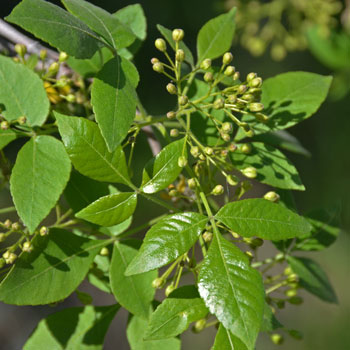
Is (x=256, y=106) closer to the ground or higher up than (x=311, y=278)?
higher up

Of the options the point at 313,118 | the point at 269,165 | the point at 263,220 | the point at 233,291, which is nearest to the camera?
the point at 233,291

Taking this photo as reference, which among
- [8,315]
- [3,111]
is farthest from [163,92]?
[3,111]

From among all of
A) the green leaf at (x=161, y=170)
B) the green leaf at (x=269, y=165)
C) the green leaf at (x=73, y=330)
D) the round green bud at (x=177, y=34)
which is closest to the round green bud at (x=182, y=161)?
the green leaf at (x=161, y=170)

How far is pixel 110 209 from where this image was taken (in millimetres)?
972

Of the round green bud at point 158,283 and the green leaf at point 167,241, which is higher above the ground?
the green leaf at point 167,241

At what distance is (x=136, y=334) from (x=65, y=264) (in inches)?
12.6

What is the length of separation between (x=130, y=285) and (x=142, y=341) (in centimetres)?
21

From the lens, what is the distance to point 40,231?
1040mm

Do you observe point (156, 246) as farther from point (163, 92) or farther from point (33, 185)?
point (163, 92)

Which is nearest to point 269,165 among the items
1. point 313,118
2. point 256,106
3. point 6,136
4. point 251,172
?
point 251,172

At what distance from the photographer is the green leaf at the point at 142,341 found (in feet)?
3.95

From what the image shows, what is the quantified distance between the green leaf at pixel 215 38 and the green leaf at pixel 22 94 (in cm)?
44

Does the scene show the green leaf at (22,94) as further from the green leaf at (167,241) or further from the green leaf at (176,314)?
the green leaf at (176,314)

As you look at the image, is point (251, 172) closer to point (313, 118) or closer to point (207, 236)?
point (207, 236)
